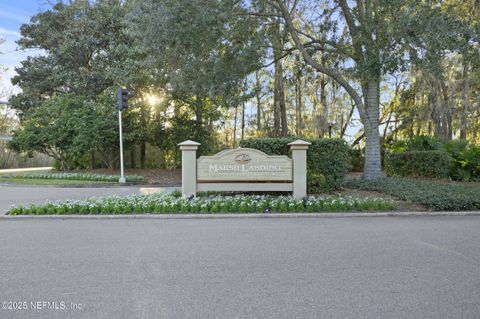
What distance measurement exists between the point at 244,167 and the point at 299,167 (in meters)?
1.41

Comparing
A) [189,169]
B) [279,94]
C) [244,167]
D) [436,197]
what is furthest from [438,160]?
[189,169]

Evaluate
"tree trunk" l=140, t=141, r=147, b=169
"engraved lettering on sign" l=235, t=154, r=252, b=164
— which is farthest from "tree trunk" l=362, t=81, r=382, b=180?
"tree trunk" l=140, t=141, r=147, b=169

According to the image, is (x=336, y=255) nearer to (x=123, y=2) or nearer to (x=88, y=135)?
(x=88, y=135)

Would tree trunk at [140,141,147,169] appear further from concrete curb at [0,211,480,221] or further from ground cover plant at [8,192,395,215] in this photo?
concrete curb at [0,211,480,221]

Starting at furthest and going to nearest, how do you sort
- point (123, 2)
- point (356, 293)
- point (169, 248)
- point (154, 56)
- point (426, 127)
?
point (426, 127), point (123, 2), point (154, 56), point (169, 248), point (356, 293)

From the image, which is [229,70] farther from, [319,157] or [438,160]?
[438,160]

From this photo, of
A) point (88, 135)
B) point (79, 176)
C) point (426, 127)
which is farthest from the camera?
point (426, 127)

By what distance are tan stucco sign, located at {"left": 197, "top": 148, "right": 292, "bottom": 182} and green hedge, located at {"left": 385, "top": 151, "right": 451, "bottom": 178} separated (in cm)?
724

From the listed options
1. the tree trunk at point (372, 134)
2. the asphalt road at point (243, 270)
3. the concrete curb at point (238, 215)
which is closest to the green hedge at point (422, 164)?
the tree trunk at point (372, 134)

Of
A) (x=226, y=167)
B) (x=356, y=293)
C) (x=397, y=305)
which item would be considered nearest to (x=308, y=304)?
(x=356, y=293)

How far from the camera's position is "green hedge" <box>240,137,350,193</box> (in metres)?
9.48

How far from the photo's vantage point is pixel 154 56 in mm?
11664

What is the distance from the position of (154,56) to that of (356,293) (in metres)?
10.5

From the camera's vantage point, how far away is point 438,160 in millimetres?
12781
